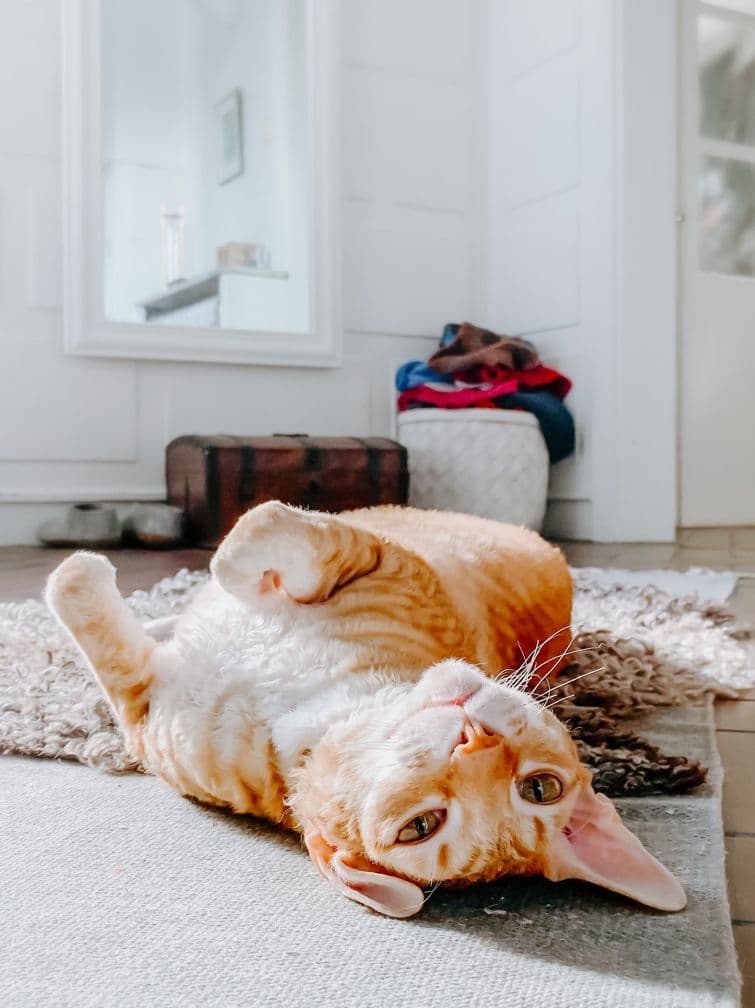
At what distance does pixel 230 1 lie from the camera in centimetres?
330

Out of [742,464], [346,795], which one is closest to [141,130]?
[742,464]

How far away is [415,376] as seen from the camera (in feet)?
11.0

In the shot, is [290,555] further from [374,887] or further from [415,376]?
[415,376]

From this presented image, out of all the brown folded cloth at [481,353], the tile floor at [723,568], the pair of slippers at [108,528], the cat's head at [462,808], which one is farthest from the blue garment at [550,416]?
the cat's head at [462,808]

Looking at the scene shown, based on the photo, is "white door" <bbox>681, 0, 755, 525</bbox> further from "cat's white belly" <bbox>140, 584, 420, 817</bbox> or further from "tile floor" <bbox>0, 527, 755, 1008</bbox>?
"cat's white belly" <bbox>140, 584, 420, 817</bbox>

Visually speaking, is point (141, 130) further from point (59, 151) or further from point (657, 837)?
point (657, 837)

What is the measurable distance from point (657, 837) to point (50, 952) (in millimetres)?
465

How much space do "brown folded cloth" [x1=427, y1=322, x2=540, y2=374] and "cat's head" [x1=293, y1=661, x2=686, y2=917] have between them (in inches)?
102

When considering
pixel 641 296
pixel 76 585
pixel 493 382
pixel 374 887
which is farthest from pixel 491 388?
pixel 374 887

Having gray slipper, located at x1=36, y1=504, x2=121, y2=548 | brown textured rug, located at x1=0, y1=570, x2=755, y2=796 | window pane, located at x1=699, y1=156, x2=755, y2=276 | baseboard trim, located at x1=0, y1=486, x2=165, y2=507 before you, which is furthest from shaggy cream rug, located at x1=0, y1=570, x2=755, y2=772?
window pane, located at x1=699, y1=156, x2=755, y2=276

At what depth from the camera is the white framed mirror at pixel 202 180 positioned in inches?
122

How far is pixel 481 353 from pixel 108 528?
1.30 meters

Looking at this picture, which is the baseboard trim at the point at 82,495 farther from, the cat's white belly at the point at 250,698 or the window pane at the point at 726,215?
the cat's white belly at the point at 250,698

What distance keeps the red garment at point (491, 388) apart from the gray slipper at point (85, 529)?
Result: 3.54 feet
